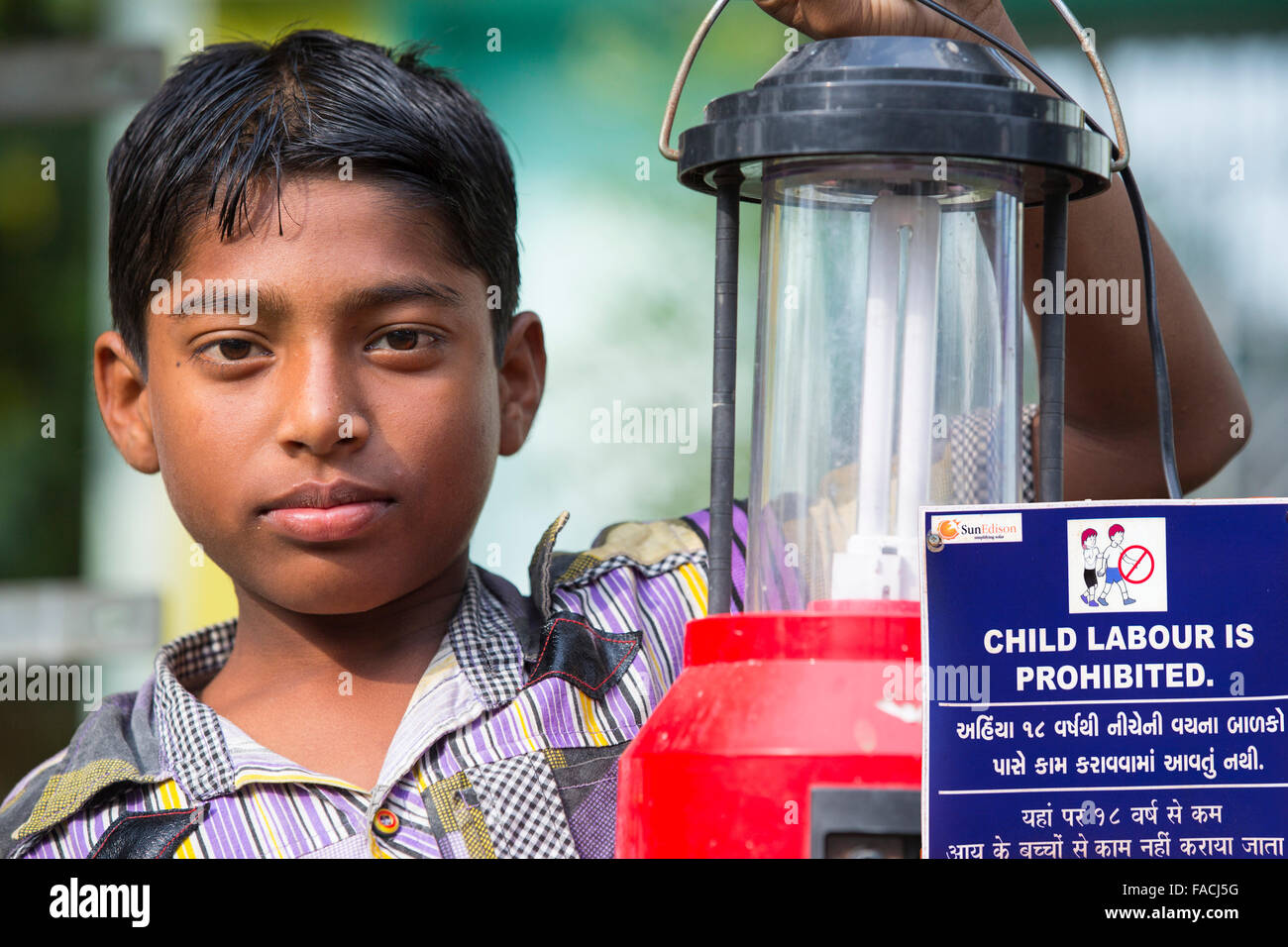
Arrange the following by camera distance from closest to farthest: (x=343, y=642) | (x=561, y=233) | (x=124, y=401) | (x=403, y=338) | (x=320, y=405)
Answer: (x=320, y=405)
(x=403, y=338)
(x=343, y=642)
(x=124, y=401)
(x=561, y=233)

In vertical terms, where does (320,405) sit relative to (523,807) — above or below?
above

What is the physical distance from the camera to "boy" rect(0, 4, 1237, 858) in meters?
1.41

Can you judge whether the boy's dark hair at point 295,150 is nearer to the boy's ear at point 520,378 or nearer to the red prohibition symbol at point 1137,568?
the boy's ear at point 520,378

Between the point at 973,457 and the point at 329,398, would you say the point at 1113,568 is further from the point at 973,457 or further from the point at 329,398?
the point at 329,398

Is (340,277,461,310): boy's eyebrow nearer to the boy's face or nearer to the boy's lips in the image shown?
the boy's face

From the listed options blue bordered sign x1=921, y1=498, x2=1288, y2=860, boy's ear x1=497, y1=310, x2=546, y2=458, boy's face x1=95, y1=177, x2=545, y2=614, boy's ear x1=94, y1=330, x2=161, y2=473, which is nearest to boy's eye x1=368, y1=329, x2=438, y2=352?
boy's face x1=95, y1=177, x2=545, y2=614

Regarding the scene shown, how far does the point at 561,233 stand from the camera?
350 centimetres

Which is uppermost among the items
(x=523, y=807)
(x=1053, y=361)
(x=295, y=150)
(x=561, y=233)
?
(x=561, y=233)

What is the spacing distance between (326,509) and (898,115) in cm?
73

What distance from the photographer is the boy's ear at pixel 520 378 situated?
170 cm
